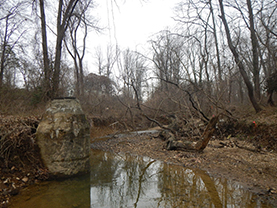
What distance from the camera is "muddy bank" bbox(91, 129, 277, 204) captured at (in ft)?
14.6

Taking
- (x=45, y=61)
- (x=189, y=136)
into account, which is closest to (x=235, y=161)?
(x=189, y=136)

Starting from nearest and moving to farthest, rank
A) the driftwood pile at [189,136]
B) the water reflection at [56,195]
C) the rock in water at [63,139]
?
the water reflection at [56,195]
the rock in water at [63,139]
the driftwood pile at [189,136]

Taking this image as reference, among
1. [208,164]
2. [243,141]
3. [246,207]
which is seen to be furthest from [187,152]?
[246,207]

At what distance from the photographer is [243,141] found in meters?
8.03

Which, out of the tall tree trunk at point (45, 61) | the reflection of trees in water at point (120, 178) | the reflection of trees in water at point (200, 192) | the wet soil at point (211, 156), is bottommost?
the reflection of trees in water at point (200, 192)

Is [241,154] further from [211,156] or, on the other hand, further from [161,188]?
[161,188]

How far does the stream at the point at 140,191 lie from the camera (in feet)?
11.9

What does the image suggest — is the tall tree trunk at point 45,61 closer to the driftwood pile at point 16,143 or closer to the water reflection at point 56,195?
the driftwood pile at point 16,143

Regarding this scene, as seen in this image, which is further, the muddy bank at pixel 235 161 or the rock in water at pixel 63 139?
the rock in water at pixel 63 139

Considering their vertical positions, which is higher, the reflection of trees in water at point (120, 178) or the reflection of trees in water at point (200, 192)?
the reflection of trees in water at point (120, 178)

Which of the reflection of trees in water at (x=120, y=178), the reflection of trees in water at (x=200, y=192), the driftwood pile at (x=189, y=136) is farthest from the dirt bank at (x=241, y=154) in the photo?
the reflection of trees in water at (x=120, y=178)

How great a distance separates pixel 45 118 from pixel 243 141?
24.9ft

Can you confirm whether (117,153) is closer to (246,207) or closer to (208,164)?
(208,164)

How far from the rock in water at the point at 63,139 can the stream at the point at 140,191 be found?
335 mm
